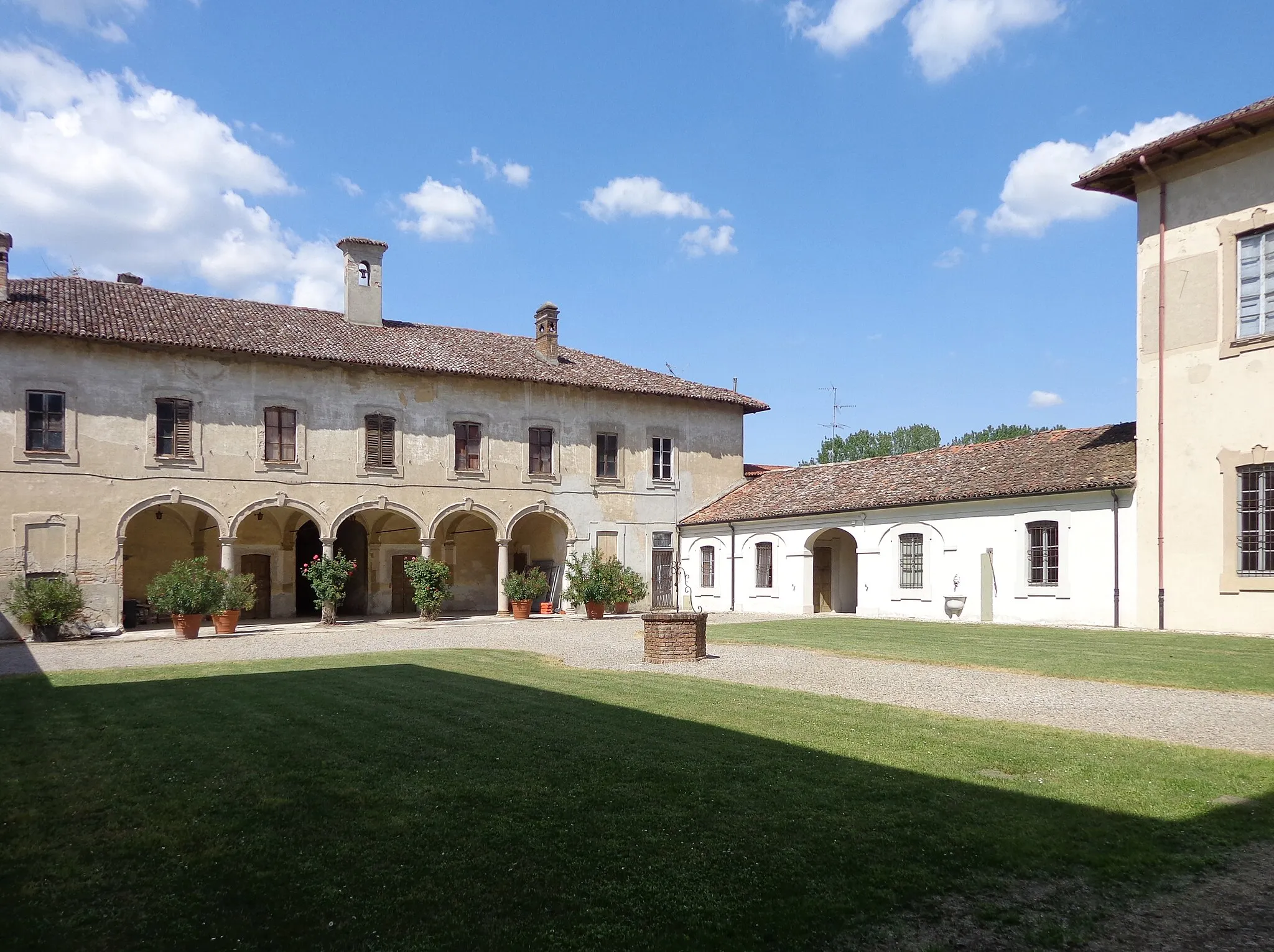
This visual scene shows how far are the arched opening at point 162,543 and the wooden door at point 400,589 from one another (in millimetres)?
4958

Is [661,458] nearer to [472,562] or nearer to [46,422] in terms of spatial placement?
[472,562]

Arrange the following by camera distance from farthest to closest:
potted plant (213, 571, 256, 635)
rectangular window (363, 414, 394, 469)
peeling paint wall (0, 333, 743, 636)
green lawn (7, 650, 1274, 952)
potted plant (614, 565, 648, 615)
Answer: potted plant (614, 565, 648, 615) < rectangular window (363, 414, 394, 469) < peeling paint wall (0, 333, 743, 636) < potted plant (213, 571, 256, 635) < green lawn (7, 650, 1274, 952)

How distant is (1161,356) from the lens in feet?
59.4

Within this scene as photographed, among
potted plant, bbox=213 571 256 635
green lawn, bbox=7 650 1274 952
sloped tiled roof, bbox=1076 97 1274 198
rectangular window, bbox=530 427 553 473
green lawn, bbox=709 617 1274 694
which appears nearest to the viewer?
green lawn, bbox=7 650 1274 952

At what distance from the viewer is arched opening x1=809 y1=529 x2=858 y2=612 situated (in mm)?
27188

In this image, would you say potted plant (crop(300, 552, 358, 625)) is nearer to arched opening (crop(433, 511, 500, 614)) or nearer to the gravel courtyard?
the gravel courtyard

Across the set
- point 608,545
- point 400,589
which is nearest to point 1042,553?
point 608,545

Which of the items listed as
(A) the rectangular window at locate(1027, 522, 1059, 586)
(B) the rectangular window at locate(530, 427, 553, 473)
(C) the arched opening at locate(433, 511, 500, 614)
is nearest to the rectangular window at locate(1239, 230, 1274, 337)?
(A) the rectangular window at locate(1027, 522, 1059, 586)

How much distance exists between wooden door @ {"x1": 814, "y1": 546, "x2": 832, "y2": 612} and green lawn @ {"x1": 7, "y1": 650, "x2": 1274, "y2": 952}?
62.0 feet

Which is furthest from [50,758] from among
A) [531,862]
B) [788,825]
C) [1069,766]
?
[1069,766]

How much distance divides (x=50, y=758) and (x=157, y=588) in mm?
15453

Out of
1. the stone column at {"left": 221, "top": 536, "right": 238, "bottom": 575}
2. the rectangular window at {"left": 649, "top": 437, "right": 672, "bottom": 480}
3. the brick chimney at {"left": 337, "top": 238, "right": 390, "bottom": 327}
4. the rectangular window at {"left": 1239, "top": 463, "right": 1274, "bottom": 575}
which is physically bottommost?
the stone column at {"left": 221, "top": 536, "right": 238, "bottom": 575}

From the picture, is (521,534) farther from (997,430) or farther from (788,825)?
(997,430)

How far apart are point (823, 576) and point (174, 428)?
17638mm
